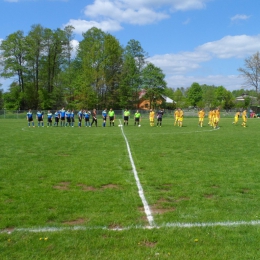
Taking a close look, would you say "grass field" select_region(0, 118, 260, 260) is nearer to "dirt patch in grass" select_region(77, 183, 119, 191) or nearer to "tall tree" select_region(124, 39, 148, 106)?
"dirt patch in grass" select_region(77, 183, 119, 191)

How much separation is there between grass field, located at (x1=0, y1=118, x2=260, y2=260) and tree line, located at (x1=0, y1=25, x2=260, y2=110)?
55133mm

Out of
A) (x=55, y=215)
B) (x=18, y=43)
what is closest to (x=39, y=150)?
(x=55, y=215)

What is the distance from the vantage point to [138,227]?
4.87 m

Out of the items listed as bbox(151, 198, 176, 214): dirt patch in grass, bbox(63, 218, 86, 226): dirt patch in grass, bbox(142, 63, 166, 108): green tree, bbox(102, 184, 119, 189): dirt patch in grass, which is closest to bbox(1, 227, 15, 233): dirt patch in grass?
bbox(63, 218, 86, 226): dirt patch in grass

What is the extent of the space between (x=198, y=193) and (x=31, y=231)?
3.57 metres

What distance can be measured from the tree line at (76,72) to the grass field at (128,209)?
5513cm

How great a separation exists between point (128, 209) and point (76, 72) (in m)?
68.0

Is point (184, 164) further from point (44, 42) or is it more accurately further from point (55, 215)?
point (44, 42)

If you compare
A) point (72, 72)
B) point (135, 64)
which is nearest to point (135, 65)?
point (135, 64)

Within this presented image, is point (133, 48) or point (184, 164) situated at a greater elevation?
point (133, 48)

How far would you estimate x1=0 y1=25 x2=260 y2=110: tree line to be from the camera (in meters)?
63.3

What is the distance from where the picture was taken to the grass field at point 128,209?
4191 millimetres

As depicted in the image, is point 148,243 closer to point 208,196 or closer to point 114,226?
point 114,226

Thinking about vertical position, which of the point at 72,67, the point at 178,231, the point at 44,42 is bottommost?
the point at 178,231
